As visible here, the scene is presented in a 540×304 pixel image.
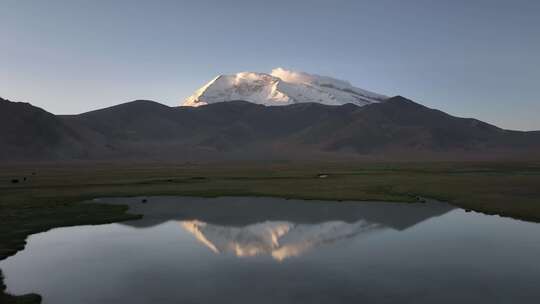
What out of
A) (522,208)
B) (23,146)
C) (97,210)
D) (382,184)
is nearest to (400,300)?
(522,208)

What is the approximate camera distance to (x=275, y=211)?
45344 mm

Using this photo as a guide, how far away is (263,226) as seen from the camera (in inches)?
1471

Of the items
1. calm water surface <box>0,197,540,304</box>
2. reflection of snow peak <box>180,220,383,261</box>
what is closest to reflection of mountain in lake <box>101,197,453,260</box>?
reflection of snow peak <box>180,220,383,261</box>

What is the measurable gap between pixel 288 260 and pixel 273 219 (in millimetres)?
15141

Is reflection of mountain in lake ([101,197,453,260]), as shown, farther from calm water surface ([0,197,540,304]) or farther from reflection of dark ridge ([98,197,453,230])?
calm water surface ([0,197,540,304])

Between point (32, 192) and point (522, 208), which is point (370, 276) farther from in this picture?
point (32, 192)

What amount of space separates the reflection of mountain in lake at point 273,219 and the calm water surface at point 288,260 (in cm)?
14

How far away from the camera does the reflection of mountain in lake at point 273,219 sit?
3067cm

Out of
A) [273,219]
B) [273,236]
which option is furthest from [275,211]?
[273,236]

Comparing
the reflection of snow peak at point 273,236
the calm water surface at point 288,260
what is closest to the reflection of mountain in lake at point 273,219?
the reflection of snow peak at point 273,236

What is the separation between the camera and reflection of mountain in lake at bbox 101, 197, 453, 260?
30672 mm

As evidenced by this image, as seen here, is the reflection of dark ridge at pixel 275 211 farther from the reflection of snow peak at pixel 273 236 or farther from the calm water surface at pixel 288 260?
the reflection of snow peak at pixel 273 236

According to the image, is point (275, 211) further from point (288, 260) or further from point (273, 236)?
point (288, 260)

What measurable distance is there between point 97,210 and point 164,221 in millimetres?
8760
